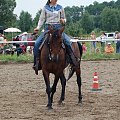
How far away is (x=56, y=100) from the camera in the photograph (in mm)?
10086

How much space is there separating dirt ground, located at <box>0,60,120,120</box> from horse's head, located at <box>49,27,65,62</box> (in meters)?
1.23

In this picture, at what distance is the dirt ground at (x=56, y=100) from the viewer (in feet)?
25.9

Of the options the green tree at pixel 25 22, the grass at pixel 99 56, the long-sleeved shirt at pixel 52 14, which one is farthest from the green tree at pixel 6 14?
the long-sleeved shirt at pixel 52 14

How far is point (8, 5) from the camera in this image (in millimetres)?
68312

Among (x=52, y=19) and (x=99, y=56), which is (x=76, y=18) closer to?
(x=99, y=56)

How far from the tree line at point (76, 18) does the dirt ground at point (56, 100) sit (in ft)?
80.8

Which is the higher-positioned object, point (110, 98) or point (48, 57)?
point (48, 57)

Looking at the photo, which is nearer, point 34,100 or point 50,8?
point 50,8

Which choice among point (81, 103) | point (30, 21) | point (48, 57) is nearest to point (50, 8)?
point (48, 57)

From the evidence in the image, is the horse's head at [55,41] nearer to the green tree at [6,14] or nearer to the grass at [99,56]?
the grass at [99,56]

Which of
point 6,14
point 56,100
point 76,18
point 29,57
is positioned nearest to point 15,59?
point 29,57

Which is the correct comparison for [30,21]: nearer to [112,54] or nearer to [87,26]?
[87,26]

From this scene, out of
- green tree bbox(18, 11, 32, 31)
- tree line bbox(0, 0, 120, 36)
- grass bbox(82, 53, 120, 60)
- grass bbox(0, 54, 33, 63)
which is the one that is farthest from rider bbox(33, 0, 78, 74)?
green tree bbox(18, 11, 32, 31)

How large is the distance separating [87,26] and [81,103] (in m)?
80.5
